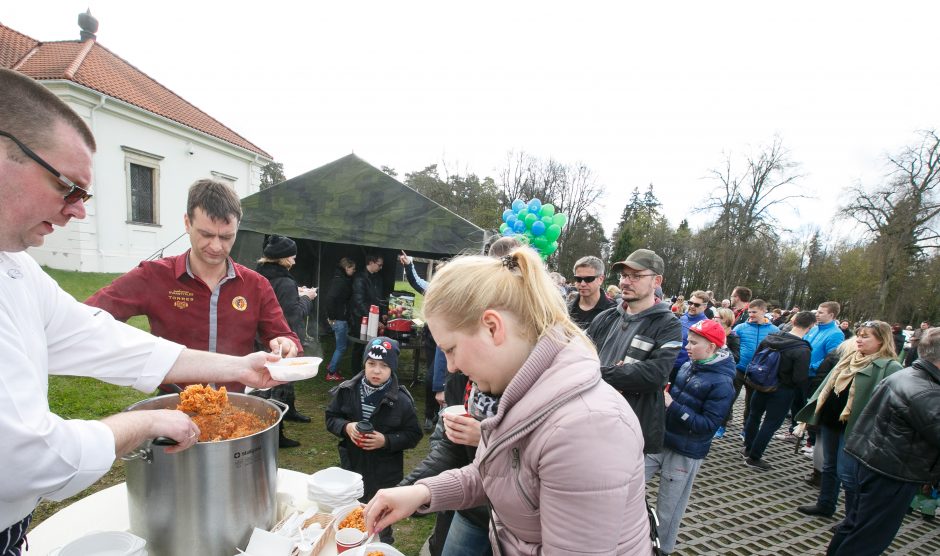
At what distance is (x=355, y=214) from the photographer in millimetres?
5727

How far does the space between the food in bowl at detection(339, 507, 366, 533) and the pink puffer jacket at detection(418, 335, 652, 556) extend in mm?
580

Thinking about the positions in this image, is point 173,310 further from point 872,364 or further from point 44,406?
point 872,364

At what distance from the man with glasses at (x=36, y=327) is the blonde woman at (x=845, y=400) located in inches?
201

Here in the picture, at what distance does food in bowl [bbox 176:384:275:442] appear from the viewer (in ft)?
4.73

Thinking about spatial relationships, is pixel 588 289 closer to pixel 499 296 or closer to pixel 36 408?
pixel 499 296

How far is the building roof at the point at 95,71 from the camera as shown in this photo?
43.6 feet

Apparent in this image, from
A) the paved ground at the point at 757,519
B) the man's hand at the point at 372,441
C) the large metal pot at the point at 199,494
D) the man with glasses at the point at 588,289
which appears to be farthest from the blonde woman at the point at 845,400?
the large metal pot at the point at 199,494

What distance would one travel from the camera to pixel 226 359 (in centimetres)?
177

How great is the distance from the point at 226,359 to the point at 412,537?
7.45 feet

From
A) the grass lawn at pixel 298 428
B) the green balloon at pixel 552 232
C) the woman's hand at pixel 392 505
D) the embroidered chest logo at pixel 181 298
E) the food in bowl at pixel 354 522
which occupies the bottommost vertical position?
the grass lawn at pixel 298 428

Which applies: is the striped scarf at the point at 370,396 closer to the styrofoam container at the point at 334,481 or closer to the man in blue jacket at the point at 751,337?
the styrofoam container at the point at 334,481

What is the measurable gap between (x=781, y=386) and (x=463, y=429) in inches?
207

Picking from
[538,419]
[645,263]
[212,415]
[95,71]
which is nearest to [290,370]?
[212,415]

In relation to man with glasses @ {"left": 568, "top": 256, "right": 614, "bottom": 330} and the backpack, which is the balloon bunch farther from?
the backpack
